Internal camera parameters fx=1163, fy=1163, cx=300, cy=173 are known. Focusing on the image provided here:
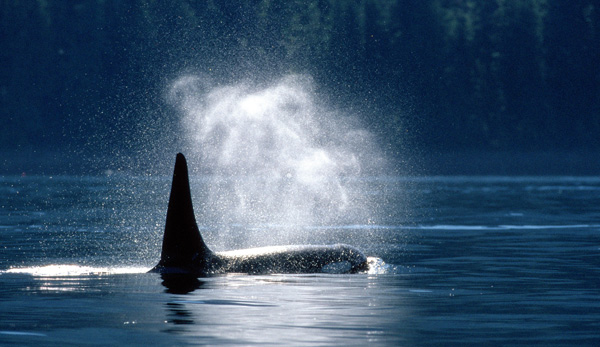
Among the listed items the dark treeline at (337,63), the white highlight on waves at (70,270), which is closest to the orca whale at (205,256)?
the white highlight on waves at (70,270)

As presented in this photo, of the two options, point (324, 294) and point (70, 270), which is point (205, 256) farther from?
point (324, 294)

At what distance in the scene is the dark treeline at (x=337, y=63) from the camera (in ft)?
407

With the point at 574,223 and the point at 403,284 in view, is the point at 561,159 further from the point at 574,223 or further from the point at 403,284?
the point at 403,284

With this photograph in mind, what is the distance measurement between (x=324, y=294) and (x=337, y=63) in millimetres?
114405

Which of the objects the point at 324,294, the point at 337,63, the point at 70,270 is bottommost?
the point at 324,294

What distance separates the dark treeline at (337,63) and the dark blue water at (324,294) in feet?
305

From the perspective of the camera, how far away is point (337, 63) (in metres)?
130

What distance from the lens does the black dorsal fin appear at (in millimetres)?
19203

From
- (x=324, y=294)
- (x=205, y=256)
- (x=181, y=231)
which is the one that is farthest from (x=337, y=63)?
(x=324, y=294)

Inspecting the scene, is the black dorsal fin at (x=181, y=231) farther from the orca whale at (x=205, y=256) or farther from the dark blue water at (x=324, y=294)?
the dark blue water at (x=324, y=294)

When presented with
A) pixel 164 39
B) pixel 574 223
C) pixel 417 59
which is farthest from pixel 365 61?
pixel 574 223

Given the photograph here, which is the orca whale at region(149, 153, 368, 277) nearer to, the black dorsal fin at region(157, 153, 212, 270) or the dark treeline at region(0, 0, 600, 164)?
the black dorsal fin at region(157, 153, 212, 270)

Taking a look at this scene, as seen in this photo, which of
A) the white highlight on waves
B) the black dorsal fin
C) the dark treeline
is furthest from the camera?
the dark treeline

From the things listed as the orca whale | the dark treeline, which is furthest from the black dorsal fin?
the dark treeline
